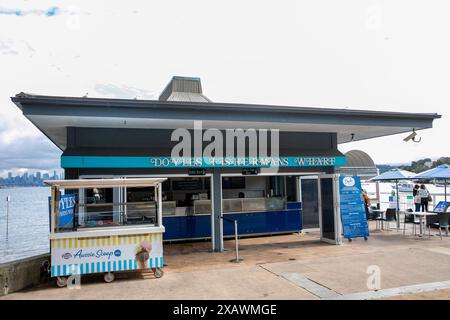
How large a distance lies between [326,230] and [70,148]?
7113 millimetres

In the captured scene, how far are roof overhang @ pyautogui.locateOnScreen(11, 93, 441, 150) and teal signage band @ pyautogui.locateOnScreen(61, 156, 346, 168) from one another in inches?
32.9

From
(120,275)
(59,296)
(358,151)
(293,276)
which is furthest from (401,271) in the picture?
(358,151)

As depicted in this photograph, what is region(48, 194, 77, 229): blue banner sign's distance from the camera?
6758mm

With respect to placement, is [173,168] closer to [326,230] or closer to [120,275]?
[120,275]

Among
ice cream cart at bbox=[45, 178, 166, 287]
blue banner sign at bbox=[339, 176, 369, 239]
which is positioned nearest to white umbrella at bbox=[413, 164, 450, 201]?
blue banner sign at bbox=[339, 176, 369, 239]

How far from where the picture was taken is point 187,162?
29.1 ft

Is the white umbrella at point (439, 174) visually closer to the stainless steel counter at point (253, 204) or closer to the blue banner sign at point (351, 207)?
the blue banner sign at point (351, 207)

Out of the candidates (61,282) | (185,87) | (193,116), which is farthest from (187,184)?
(61,282)

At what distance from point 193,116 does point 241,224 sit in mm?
4307

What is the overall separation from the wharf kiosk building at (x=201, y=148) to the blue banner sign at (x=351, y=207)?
1.17 ft

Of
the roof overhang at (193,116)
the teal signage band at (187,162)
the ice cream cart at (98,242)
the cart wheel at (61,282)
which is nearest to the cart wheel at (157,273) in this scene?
the ice cream cart at (98,242)

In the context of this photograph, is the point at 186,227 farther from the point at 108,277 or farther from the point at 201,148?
the point at 108,277

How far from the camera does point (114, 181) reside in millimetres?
6801
